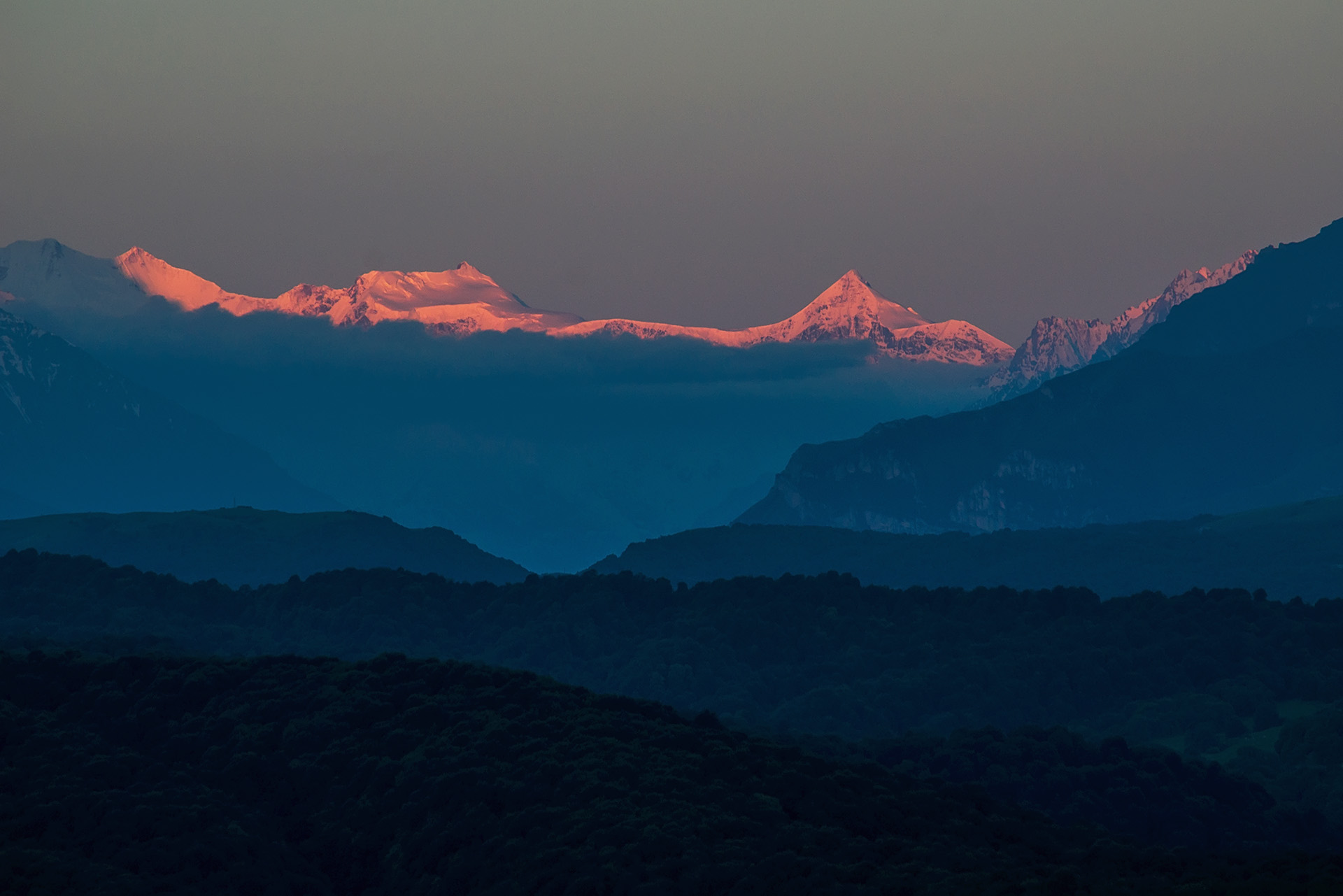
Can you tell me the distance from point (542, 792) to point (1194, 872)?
67.5 metres

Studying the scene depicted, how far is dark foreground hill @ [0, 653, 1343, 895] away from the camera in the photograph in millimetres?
147750

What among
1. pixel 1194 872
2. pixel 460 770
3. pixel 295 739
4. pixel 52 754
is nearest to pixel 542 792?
pixel 460 770

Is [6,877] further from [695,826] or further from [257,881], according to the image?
[695,826]

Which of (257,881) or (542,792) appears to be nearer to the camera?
(257,881)

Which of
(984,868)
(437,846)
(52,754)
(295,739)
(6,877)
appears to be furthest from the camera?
(295,739)

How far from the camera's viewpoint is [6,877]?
143125 mm

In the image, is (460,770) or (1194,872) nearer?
(1194,872)

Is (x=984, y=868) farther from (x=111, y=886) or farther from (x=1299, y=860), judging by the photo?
(x=111, y=886)

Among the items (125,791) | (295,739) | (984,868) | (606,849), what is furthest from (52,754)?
(984,868)

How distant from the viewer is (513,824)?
6654 inches

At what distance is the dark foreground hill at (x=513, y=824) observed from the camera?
147750 mm

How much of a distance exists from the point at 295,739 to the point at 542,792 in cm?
3761

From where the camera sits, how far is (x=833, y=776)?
186m

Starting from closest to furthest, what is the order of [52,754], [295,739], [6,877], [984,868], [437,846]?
[6,877], [984,868], [437,846], [52,754], [295,739]
